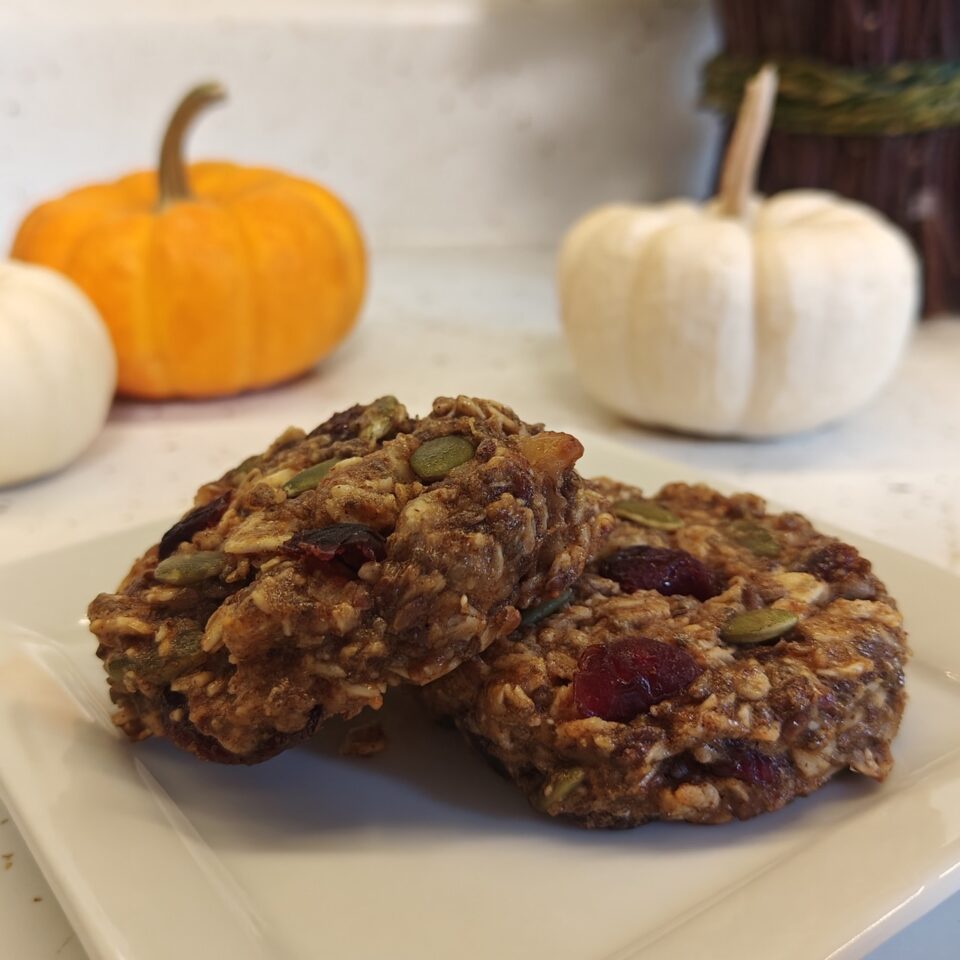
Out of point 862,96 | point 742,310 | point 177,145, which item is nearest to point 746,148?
point 742,310

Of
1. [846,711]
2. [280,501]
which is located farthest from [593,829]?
[280,501]

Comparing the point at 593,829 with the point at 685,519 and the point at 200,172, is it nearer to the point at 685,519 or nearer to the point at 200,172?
the point at 685,519

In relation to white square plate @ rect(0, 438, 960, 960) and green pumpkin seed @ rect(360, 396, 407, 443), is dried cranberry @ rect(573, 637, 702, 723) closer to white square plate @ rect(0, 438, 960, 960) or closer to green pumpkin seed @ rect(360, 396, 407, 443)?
white square plate @ rect(0, 438, 960, 960)

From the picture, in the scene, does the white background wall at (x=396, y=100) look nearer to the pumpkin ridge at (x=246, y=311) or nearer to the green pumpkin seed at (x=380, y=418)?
the pumpkin ridge at (x=246, y=311)

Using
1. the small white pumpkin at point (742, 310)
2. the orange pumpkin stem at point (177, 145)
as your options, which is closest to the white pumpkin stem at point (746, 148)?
the small white pumpkin at point (742, 310)

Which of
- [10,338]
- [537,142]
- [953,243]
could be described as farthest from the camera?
[537,142]

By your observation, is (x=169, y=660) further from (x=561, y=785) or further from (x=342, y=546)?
(x=561, y=785)

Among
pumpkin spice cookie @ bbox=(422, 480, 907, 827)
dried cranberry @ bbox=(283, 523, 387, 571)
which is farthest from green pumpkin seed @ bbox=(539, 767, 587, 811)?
dried cranberry @ bbox=(283, 523, 387, 571)
